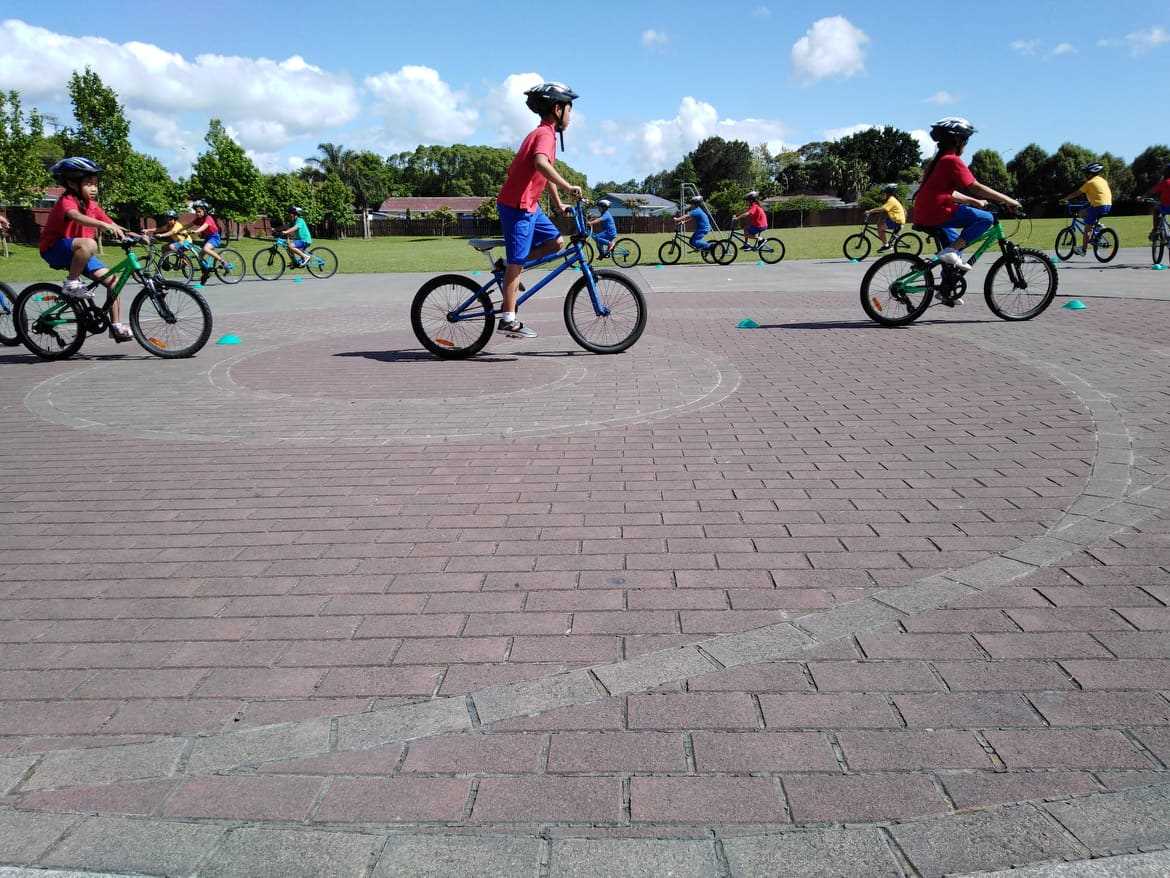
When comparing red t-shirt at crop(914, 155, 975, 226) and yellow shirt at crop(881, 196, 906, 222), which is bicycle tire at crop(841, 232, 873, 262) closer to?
yellow shirt at crop(881, 196, 906, 222)

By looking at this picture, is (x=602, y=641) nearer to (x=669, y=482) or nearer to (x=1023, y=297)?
(x=669, y=482)

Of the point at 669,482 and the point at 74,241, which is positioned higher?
the point at 74,241

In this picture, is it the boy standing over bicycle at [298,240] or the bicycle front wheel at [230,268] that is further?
the boy standing over bicycle at [298,240]

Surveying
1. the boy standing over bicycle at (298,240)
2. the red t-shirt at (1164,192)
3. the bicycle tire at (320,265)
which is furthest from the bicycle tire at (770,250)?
the boy standing over bicycle at (298,240)

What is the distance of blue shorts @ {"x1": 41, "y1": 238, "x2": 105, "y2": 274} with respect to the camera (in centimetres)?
934

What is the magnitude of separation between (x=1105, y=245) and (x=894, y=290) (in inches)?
452

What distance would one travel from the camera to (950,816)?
82.1 inches

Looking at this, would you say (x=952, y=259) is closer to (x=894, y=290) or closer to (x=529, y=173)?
(x=894, y=290)

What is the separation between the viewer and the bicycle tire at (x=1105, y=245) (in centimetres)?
1858

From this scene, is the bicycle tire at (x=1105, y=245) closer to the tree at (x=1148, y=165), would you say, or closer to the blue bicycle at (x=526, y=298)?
the blue bicycle at (x=526, y=298)

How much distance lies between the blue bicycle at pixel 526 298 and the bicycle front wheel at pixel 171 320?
8.48 ft

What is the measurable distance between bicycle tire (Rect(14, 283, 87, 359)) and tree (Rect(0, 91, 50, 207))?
4793cm

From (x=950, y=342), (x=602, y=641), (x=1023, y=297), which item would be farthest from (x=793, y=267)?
(x=602, y=641)

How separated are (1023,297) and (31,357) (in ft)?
38.4
